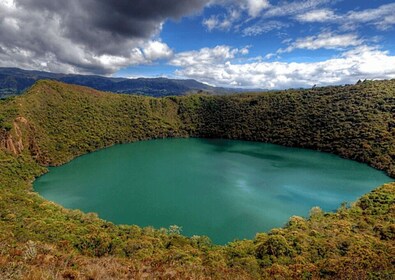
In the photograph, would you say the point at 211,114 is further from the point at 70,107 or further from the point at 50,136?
the point at 50,136

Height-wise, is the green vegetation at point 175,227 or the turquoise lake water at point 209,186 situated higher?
the green vegetation at point 175,227

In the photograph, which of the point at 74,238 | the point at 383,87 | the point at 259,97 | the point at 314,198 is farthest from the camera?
the point at 259,97

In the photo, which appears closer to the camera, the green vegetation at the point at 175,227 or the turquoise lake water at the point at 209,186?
the green vegetation at the point at 175,227

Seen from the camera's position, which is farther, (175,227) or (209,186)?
(209,186)

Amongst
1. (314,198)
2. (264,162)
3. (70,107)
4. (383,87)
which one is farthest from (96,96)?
(383,87)
